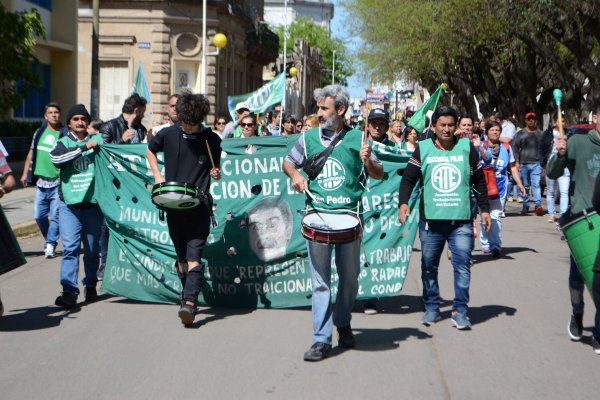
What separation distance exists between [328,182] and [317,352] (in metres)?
1.16

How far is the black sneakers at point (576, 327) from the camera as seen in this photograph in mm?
7770

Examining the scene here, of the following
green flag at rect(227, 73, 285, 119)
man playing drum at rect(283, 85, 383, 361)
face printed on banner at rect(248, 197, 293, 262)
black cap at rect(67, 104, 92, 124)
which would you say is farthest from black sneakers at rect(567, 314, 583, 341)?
green flag at rect(227, 73, 285, 119)

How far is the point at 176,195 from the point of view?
26.4ft

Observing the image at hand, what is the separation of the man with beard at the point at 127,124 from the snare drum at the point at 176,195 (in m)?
2.77

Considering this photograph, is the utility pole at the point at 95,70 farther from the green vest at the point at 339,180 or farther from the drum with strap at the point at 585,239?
the drum with strap at the point at 585,239

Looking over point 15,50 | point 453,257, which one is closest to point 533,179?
point 453,257

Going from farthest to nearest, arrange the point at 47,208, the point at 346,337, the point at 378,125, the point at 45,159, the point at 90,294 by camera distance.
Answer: the point at 47,208
the point at 45,159
the point at 378,125
the point at 90,294
the point at 346,337

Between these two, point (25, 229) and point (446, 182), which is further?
point (25, 229)

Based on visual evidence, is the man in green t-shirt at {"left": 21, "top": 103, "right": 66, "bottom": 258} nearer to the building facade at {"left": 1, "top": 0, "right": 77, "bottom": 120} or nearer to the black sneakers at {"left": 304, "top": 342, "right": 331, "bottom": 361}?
the black sneakers at {"left": 304, "top": 342, "right": 331, "bottom": 361}

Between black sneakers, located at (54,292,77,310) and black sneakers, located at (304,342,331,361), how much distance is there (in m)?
2.74

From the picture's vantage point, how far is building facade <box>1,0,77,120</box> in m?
34.3

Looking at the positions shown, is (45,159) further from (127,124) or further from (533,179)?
(533,179)

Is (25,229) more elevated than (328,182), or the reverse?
(328,182)

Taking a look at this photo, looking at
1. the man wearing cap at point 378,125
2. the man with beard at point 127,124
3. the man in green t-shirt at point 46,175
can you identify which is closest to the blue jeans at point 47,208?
the man in green t-shirt at point 46,175
